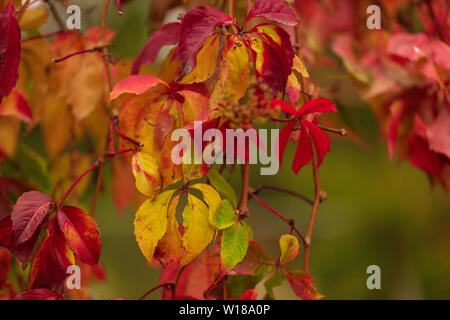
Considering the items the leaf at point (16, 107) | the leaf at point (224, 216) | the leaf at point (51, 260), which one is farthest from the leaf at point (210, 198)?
the leaf at point (16, 107)

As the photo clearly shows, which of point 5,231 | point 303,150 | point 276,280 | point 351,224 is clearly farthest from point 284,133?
→ point 351,224

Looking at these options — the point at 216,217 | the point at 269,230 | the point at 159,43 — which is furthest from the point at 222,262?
the point at 269,230

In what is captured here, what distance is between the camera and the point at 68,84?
534 mm

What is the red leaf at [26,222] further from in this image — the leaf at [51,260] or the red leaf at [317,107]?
the red leaf at [317,107]

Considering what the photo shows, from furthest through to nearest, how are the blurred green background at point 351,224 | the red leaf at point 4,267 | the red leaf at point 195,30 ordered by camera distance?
the blurred green background at point 351,224, the red leaf at point 4,267, the red leaf at point 195,30

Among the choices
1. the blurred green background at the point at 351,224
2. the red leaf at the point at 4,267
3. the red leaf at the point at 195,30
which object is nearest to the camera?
the red leaf at the point at 195,30

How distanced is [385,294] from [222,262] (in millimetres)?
916

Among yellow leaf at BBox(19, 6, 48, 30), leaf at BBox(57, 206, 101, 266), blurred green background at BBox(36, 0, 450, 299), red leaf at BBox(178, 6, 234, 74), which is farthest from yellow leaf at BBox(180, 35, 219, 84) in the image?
blurred green background at BBox(36, 0, 450, 299)

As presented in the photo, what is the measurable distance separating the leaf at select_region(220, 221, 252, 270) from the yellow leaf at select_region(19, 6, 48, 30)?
0.32 meters

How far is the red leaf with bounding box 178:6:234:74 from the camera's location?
0.34 m

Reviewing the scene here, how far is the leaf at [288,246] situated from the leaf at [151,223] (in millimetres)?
96

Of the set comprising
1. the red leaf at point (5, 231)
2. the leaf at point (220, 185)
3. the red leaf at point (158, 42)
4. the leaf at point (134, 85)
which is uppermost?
the red leaf at point (158, 42)

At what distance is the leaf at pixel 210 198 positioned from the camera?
36 cm

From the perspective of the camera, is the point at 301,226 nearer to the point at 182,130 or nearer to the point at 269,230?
the point at 269,230
